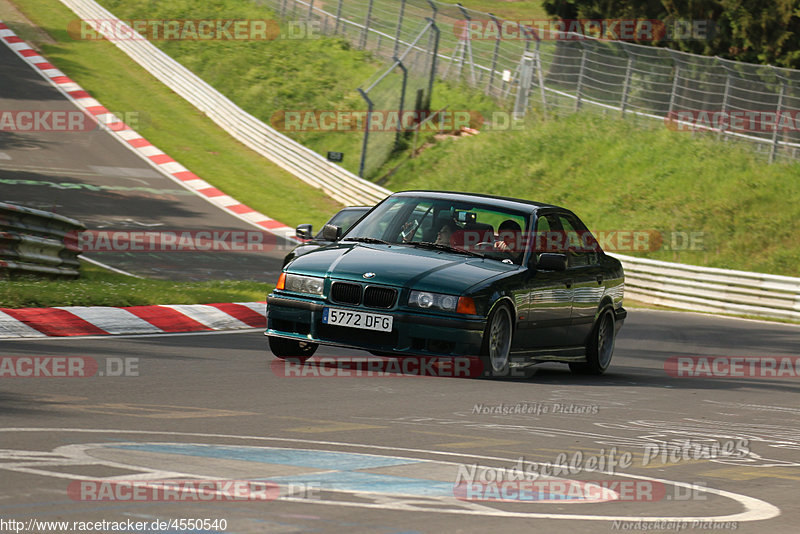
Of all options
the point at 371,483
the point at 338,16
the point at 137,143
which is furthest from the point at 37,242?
the point at 338,16

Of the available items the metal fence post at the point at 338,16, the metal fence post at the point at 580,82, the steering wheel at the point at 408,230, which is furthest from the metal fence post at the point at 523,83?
the steering wheel at the point at 408,230

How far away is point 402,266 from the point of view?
9.49 metres

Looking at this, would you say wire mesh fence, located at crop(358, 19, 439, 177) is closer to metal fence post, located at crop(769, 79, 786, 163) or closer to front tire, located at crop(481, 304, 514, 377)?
metal fence post, located at crop(769, 79, 786, 163)

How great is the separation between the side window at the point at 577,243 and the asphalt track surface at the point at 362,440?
111cm

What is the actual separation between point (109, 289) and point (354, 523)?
9.39 metres

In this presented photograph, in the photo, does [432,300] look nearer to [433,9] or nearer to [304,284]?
[304,284]

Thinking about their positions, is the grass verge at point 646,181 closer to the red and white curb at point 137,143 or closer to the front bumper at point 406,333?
the red and white curb at point 137,143

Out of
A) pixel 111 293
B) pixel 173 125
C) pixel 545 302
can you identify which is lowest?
pixel 173 125

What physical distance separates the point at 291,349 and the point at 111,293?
A: 3271 millimetres

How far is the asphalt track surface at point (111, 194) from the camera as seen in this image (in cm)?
2028

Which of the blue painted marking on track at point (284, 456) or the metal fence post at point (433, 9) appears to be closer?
the blue painted marking on track at point (284, 456)

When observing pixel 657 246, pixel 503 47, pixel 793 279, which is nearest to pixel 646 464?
pixel 793 279

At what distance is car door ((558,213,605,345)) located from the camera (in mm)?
11188

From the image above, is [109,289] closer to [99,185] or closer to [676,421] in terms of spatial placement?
[676,421]
